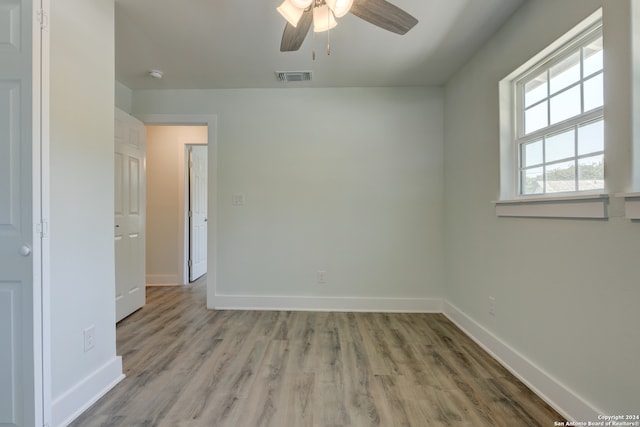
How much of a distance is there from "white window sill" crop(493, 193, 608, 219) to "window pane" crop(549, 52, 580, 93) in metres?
0.69

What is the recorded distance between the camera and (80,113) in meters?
1.61

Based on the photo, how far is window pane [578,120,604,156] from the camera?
1.46 metres

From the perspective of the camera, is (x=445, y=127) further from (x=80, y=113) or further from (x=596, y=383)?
(x=80, y=113)

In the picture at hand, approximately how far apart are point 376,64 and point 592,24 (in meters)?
1.56

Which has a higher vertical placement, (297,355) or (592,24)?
(592,24)

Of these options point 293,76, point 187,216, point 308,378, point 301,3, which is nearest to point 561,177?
point 301,3

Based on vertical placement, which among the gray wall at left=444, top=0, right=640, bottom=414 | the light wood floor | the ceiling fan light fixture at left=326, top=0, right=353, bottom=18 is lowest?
the light wood floor

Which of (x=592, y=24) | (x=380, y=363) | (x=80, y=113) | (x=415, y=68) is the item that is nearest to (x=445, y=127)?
→ (x=415, y=68)

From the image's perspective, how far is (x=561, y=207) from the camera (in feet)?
5.19

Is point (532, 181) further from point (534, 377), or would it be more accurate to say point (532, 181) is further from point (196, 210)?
point (196, 210)

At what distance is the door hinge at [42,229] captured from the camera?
4.04 feet

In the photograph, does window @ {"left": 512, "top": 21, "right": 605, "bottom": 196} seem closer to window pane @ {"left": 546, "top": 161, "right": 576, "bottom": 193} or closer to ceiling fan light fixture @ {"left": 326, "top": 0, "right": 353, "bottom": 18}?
window pane @ {"left": 546, "top": 161, "right": 576, "bottom": 193}

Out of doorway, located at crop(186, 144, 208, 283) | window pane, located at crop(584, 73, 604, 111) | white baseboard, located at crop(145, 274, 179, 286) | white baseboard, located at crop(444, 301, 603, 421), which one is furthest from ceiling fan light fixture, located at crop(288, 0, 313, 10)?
white baseboard, located at crop(145, 274, 179, 286)

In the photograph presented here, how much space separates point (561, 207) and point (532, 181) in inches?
18.4
